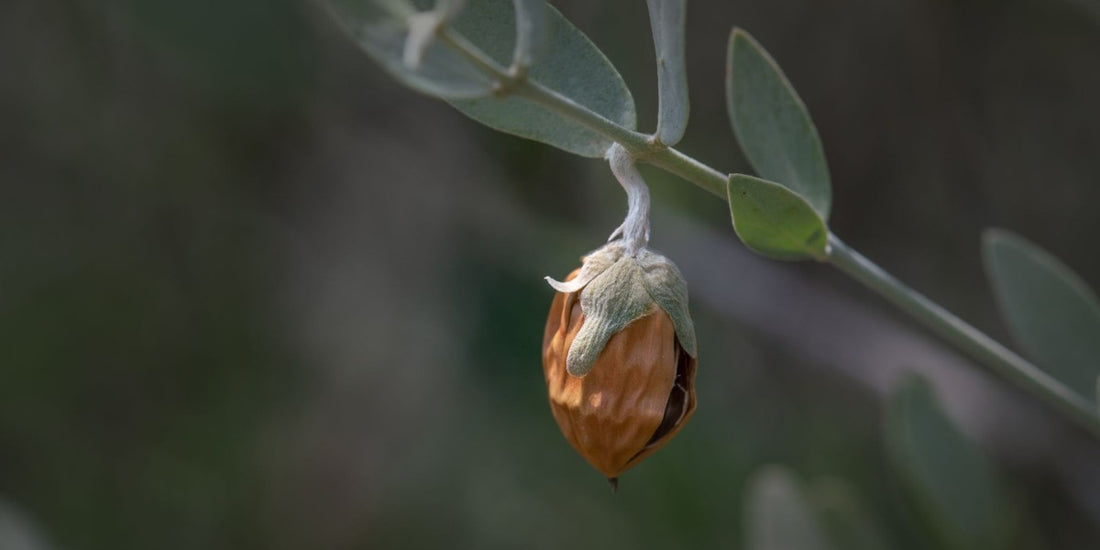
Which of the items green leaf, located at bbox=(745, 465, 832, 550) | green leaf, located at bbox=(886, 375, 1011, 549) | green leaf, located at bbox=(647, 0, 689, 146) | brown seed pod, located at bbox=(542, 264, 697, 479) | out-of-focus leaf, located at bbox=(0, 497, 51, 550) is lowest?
out-of-focus leaf, located at bbox=(0, 497, 51, 550)

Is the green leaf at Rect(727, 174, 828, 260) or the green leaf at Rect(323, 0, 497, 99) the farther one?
the green leaf at Rect(727, 174, 828, 260)

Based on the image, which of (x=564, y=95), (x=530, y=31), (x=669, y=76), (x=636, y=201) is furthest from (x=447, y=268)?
(x=530, y=31)

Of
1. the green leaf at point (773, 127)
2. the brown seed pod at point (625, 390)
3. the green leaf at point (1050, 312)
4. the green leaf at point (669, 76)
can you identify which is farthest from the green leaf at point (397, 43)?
the green leaf at point (1050, 312)

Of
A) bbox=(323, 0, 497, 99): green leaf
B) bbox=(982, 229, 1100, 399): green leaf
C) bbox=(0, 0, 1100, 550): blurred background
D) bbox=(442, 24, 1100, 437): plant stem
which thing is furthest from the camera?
bbox=(0, 0, 1100, 550): blurred background

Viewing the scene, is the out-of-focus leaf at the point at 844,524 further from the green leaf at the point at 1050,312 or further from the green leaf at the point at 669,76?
the green leaf at the point at 669,76

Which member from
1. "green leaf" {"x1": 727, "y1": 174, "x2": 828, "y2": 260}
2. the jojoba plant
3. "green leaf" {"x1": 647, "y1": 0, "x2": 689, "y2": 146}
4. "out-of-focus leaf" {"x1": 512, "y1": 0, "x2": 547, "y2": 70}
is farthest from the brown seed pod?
"out-of-focus leaf" {"x1": 512, "y1": 0, "x2": 547, "y2": 70}

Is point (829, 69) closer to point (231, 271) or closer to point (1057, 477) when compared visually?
point (1057, 477)

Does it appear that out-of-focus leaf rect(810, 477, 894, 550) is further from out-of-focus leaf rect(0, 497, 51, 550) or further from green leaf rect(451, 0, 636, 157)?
out-of-focus leaf rect(0, 497, 51, 550)

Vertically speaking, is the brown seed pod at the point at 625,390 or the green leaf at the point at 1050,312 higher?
the green leaf at the point at 1050,312
